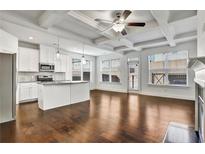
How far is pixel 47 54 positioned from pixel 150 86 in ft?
20.0

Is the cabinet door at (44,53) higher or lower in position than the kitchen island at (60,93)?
Answer: higher

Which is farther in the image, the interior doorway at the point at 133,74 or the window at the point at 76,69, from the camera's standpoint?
the window at the point at 76,69

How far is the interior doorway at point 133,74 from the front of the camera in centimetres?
802

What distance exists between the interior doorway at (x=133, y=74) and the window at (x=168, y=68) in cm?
93

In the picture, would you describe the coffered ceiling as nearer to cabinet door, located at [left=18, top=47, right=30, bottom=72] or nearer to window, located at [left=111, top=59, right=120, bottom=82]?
cabinet door, located at [left=18, top=47, right=30, bottom=72]

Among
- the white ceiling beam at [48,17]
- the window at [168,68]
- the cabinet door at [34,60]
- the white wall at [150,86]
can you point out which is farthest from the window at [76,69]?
the white ceiling beam at [48,17]

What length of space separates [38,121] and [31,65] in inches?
135

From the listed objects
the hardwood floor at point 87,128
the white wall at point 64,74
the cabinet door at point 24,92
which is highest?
the white wall at point 64,74

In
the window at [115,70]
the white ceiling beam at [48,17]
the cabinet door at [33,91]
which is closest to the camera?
the white ceiling beam at [48,17]

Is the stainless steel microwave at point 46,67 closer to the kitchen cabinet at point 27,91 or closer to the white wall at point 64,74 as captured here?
the white wall at point 64,74

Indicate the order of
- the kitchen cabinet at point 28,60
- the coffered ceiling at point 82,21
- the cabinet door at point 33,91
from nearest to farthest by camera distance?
the coffered ceiling at point 82,21 < the kitchen cabinet at point 28,60 < the cabinet door at point 33,91

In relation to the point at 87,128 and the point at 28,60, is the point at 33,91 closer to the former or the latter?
the point at 28,60

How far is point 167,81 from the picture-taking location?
21.9ft
